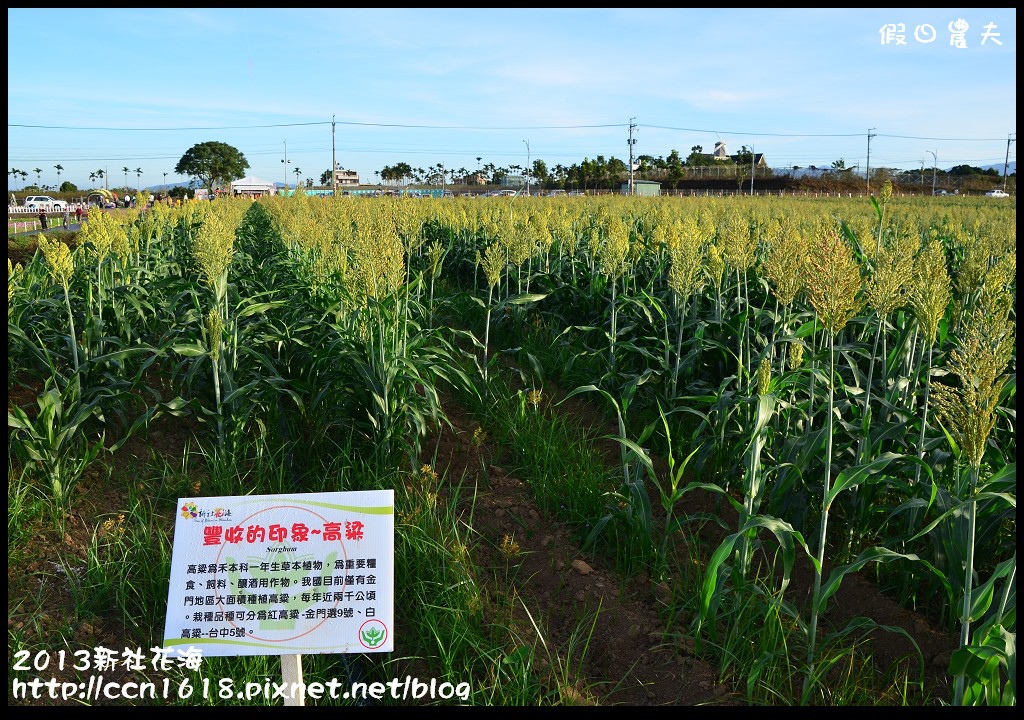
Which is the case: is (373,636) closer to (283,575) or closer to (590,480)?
(283,575)

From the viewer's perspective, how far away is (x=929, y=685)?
2559mm

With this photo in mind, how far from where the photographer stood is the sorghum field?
251 cm

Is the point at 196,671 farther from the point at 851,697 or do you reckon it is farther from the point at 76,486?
the point at 851,697

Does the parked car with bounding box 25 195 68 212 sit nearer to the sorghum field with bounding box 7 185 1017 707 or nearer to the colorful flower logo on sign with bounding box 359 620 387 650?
the sorghum field with bounding box 7 185 1017 707

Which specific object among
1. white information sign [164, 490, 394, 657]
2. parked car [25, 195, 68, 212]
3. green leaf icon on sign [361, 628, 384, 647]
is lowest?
green leaf icon on sign [361, 628, 384, 647]

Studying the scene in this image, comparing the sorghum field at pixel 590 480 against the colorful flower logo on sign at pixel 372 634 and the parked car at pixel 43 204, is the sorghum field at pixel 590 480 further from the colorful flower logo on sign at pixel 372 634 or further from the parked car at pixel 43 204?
the parked car at pixel 43 204

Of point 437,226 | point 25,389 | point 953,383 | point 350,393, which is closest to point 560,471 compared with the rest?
point 350,393

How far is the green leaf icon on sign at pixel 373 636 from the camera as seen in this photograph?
216cm

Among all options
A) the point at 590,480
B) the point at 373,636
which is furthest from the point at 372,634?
the point at 590,480

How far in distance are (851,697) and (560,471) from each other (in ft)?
6.21

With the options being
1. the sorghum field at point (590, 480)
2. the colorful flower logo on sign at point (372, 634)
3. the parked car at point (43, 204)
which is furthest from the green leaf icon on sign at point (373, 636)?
the parked car at point (43, 204)

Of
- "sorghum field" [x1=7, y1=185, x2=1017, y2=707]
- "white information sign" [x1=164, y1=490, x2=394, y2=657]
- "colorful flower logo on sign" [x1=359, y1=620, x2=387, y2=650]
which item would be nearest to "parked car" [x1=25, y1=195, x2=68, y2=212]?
"sorghum field" [x1=7, y1=185, x2=1017, y2=707]

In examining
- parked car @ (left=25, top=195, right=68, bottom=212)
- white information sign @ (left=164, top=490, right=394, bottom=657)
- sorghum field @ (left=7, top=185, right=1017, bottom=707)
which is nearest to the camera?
white information sign @ (left=164, top=490, right=394, bottom=657)

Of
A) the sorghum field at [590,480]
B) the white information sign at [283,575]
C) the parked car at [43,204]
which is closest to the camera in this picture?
the white information sign at [283,575]
